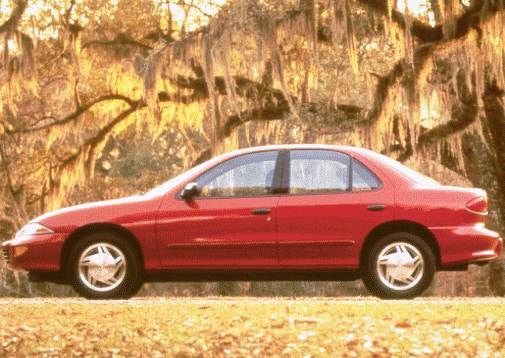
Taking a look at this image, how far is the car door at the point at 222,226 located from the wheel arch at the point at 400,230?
90cm

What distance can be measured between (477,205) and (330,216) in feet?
4.75

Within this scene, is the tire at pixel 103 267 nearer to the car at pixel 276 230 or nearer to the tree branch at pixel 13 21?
the car at pixel 276 230

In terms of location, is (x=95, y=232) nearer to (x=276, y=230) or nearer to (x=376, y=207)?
(x=276, y=230)

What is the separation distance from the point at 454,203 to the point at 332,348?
2.69 metres

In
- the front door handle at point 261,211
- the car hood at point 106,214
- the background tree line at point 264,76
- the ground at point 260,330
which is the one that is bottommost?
the ground at point 260,330

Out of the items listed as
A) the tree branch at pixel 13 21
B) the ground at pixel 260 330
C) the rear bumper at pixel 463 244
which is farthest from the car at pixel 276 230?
the tree branch at pixel 13 21

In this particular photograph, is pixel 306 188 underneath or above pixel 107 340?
above

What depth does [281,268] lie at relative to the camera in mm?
11766

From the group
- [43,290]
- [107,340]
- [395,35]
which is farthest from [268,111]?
[43,290]

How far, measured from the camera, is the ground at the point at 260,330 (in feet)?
31.3

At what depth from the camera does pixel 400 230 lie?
38.3 ft

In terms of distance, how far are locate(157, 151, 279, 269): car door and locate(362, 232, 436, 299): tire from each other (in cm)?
98

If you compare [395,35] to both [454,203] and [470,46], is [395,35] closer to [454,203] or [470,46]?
[470,46]

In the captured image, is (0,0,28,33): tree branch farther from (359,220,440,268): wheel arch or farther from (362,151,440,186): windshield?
(359,220,440,268): wheel arch
